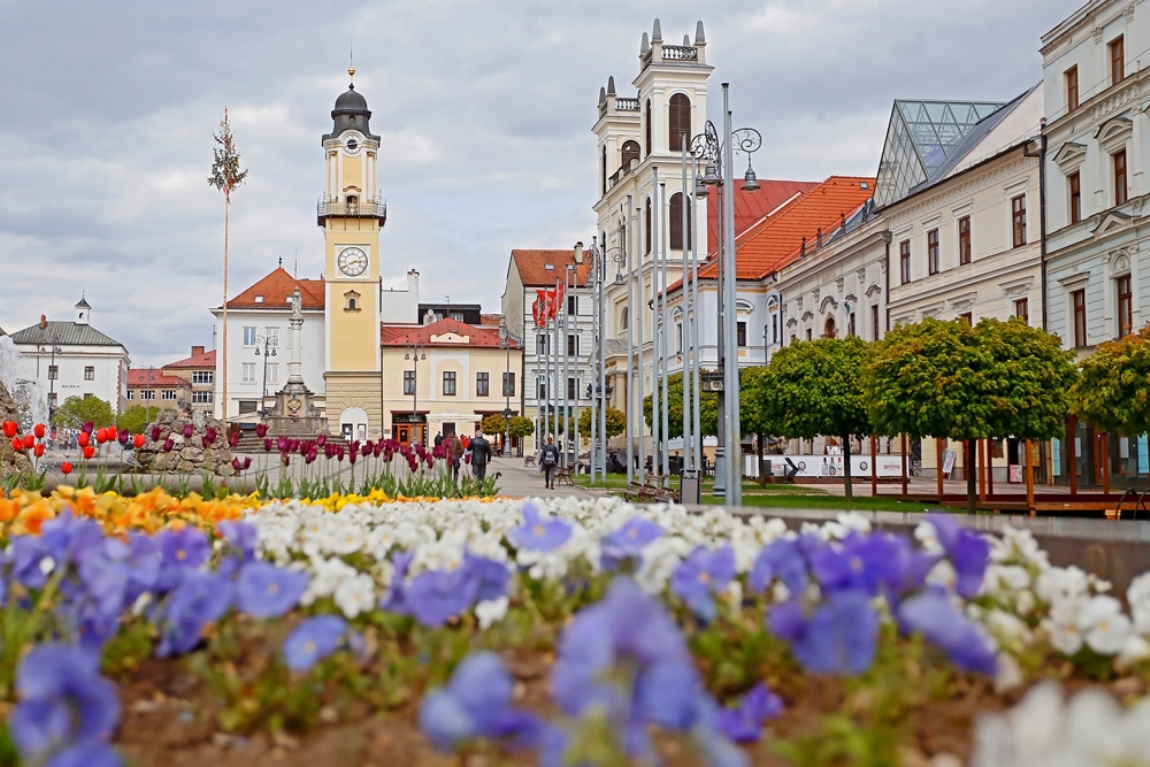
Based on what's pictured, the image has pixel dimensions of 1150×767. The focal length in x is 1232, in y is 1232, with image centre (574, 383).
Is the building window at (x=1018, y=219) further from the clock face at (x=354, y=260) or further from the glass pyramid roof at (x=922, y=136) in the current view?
the clock face at (x=354, y=260)

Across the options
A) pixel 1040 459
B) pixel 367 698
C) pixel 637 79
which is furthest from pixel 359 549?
pixel 637 79

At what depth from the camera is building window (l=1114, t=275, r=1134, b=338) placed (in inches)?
1235

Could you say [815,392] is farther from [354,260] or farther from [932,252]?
[354,260]

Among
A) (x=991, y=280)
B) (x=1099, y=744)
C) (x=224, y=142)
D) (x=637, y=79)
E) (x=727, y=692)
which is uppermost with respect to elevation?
(x=637, y=79)

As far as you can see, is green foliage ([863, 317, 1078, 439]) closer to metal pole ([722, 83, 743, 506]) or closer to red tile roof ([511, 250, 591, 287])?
metal pole ([722, 83, 743, 506])

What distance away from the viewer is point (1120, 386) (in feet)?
66.7

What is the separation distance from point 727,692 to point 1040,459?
35547 mm

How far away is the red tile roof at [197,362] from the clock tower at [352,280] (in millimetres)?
42411

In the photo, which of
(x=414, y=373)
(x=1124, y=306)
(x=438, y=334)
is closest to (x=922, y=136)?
(x=1124, y=306)

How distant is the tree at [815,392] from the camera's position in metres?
30.7

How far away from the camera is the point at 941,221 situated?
137ft

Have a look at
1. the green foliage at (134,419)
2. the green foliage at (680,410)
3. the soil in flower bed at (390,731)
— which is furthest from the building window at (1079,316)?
the green foliage at (134,419)

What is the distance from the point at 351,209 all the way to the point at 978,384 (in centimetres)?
7195

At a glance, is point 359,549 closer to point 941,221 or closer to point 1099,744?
point 1099,744
